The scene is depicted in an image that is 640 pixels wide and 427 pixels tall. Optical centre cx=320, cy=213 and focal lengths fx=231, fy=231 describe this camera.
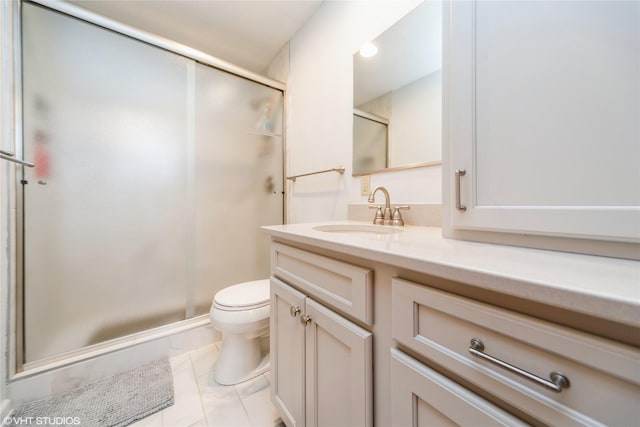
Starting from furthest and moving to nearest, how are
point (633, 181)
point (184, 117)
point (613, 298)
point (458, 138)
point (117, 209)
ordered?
point (184, 117)
point (117, 209)
point (458, 138)
point (633, 181)
point (613, 298)

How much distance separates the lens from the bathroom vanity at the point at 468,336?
0.88 ft

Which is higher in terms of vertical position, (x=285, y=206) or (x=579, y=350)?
(x=285, y=206)

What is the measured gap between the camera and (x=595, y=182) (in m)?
0.44

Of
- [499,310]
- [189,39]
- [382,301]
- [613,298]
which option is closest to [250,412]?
[382,301]

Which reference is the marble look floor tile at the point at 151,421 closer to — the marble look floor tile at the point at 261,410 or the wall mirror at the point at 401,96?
the marble look floor tile at the point at 261,410

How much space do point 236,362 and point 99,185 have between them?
1.25 m

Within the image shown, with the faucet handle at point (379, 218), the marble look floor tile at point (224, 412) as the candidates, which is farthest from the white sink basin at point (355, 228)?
the marble look floor tile at point (224, 412)

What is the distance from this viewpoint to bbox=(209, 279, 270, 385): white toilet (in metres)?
1.19

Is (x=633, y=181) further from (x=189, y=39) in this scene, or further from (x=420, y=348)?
(x=189, y=39)

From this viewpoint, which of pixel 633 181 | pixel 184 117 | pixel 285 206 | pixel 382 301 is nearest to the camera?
pixel 633 181

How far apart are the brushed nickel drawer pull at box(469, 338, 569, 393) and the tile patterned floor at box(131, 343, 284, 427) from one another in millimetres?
1056

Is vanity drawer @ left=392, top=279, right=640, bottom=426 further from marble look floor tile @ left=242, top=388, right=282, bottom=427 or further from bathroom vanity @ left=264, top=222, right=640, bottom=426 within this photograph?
marble look floor tile @ left=242, top=388, right=282, bottom=427

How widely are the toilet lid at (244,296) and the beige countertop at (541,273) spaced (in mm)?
889

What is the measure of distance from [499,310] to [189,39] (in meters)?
2.47
